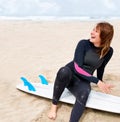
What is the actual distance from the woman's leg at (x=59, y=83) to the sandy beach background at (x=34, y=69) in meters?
0.10

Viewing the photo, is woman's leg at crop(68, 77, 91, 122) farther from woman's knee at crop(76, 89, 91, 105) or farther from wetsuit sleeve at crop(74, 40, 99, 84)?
wetsuit sleeve at crop(74, 40, 99, 84)

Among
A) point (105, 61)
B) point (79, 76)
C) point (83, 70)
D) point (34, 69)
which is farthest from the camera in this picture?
point (34, 69)

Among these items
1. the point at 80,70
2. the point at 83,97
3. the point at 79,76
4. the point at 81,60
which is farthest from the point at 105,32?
the point at 83,97

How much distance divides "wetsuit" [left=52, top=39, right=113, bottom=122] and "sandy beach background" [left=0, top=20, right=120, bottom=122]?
11.7 inches

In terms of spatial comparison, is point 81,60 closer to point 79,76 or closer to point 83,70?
point 83,70

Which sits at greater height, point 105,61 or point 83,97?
point 105,61

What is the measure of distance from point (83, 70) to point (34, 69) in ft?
8.61

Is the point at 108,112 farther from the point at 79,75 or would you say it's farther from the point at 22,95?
the point at 22,95

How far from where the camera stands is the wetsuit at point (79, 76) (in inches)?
151

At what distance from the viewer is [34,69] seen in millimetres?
6465

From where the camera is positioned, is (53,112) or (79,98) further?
(53,112)

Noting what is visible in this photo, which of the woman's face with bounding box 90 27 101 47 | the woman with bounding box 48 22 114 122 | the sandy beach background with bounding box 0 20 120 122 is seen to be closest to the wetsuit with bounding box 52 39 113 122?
the woman with bounding box 48 22 114 122

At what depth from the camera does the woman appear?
384 cm

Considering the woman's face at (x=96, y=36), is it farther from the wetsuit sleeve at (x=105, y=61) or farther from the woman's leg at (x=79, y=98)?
the woman's leg at (x=79, y=98)
